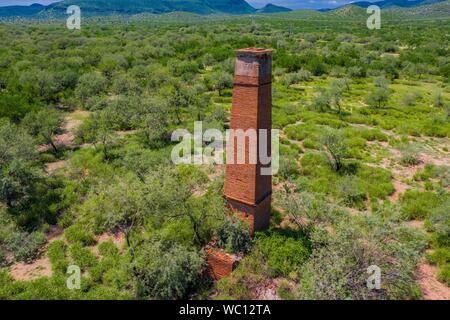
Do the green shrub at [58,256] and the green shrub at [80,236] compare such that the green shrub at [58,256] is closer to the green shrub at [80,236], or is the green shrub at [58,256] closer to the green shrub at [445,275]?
the green shrub at [80,236]

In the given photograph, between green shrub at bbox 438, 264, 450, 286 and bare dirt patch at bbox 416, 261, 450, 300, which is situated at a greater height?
green shrub at bbox 438, 264, 450, 286

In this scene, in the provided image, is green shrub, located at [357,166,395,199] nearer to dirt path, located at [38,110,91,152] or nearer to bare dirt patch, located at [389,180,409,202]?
bare dirt patch, located at [389,180,409,202]

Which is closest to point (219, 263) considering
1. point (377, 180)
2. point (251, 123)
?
point (251, 123)

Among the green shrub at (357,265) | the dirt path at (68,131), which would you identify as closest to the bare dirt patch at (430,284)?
the green shrub at (357,265)

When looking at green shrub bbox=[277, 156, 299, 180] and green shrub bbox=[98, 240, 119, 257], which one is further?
green shrub bbox=[277, 156, 299, 180]

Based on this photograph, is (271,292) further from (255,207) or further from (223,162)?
(223,162)

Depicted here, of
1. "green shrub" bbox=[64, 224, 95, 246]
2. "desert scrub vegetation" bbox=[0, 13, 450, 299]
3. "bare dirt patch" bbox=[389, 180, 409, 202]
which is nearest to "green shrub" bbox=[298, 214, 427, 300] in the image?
"desert scrub vegetation" bbox=[0, 13, 450, 299]

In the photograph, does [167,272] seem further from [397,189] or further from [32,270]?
[397,189]
